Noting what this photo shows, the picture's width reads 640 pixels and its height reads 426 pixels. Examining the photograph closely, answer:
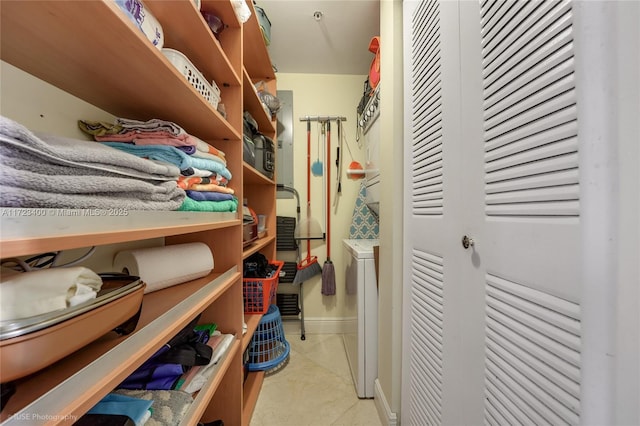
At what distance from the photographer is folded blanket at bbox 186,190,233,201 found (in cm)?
73

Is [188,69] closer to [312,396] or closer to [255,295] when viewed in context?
[255,295]

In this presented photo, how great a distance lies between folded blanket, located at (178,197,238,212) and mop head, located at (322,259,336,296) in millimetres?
1229

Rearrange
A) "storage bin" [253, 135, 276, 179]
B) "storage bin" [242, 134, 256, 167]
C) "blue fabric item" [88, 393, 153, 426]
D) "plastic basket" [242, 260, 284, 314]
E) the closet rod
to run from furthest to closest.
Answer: the closet rod → "storage bin" [253, 135, 276, 179] → "plastic basket" [242, 260, 284, 314] → "storage bin" [242, 134, 256, 167] → "blue fabric item" [88, 393, 153, 426]

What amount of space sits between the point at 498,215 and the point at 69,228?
2.69 feet

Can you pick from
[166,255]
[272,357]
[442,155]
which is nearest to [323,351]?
[272,357]

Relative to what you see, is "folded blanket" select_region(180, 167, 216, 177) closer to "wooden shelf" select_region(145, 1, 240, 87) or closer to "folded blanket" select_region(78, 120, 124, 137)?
"folded blanket" select_region(78, 120, 124, 137)

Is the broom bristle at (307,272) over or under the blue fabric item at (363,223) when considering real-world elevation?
under

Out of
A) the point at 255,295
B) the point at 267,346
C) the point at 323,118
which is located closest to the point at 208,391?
the point at 255,295

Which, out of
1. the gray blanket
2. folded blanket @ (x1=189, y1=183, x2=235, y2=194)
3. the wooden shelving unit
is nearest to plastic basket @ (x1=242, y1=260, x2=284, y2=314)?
the wooden shelving unit

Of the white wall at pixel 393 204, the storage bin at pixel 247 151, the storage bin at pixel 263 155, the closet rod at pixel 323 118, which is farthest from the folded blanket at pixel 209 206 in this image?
the closet rod at pixel 323 118

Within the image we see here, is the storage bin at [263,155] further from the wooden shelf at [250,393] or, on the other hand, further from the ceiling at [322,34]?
the wooden shelf at [250,393]

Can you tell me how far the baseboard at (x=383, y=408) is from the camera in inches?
42.6

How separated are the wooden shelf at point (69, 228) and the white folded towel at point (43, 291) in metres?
0.08

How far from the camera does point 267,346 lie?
1.50m
